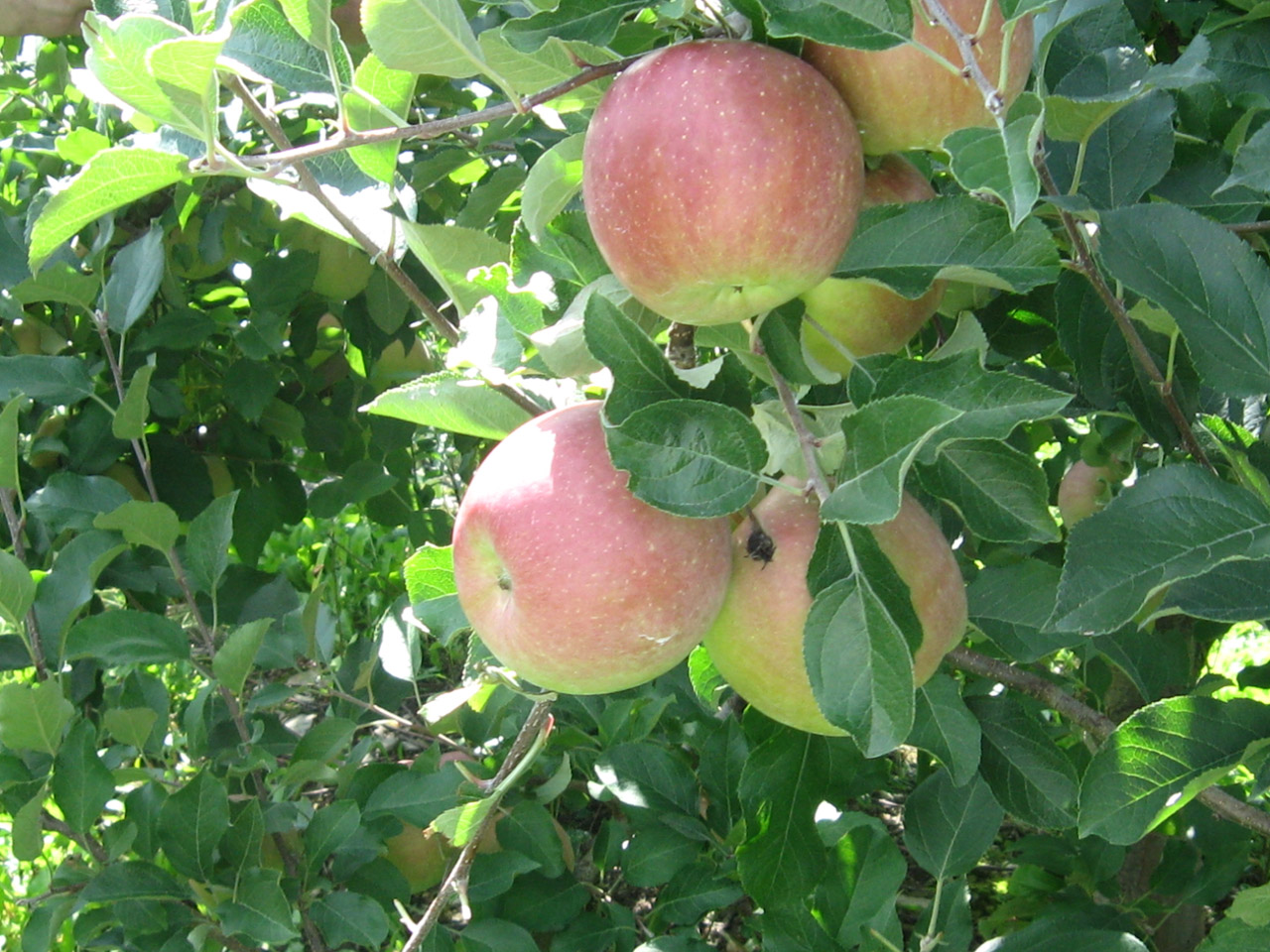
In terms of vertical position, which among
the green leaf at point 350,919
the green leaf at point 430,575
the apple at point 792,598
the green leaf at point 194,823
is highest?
the apple at point 792,598

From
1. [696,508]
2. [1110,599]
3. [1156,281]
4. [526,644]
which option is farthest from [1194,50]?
[526,644]

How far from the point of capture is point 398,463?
2402mm

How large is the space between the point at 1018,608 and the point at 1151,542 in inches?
7.9

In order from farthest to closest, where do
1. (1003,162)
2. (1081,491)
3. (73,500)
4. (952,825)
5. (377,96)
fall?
(1081,491), (73,500), (952,825), (377,96), (1003,162)

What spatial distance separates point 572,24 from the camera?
25.3 inches

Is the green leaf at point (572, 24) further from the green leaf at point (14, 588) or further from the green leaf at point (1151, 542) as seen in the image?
the green leaf at point (14, 588)

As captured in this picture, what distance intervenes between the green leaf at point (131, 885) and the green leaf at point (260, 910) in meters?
0.07

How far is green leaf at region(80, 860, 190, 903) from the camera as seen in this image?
127 centimetres

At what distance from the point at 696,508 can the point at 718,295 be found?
127mm

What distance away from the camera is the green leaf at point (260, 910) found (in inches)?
49.4

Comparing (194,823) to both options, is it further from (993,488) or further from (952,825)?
(993,488)

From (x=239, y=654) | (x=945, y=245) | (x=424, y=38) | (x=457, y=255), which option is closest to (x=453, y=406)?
(x=457, y=255)

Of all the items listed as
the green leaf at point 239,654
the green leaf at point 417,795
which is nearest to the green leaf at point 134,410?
the green leaf at point 239,654

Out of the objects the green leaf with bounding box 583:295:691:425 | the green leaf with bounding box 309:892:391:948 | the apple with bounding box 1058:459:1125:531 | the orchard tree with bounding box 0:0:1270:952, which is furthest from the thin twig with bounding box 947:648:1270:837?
the green leaf with bounding box 309:892:391:948
